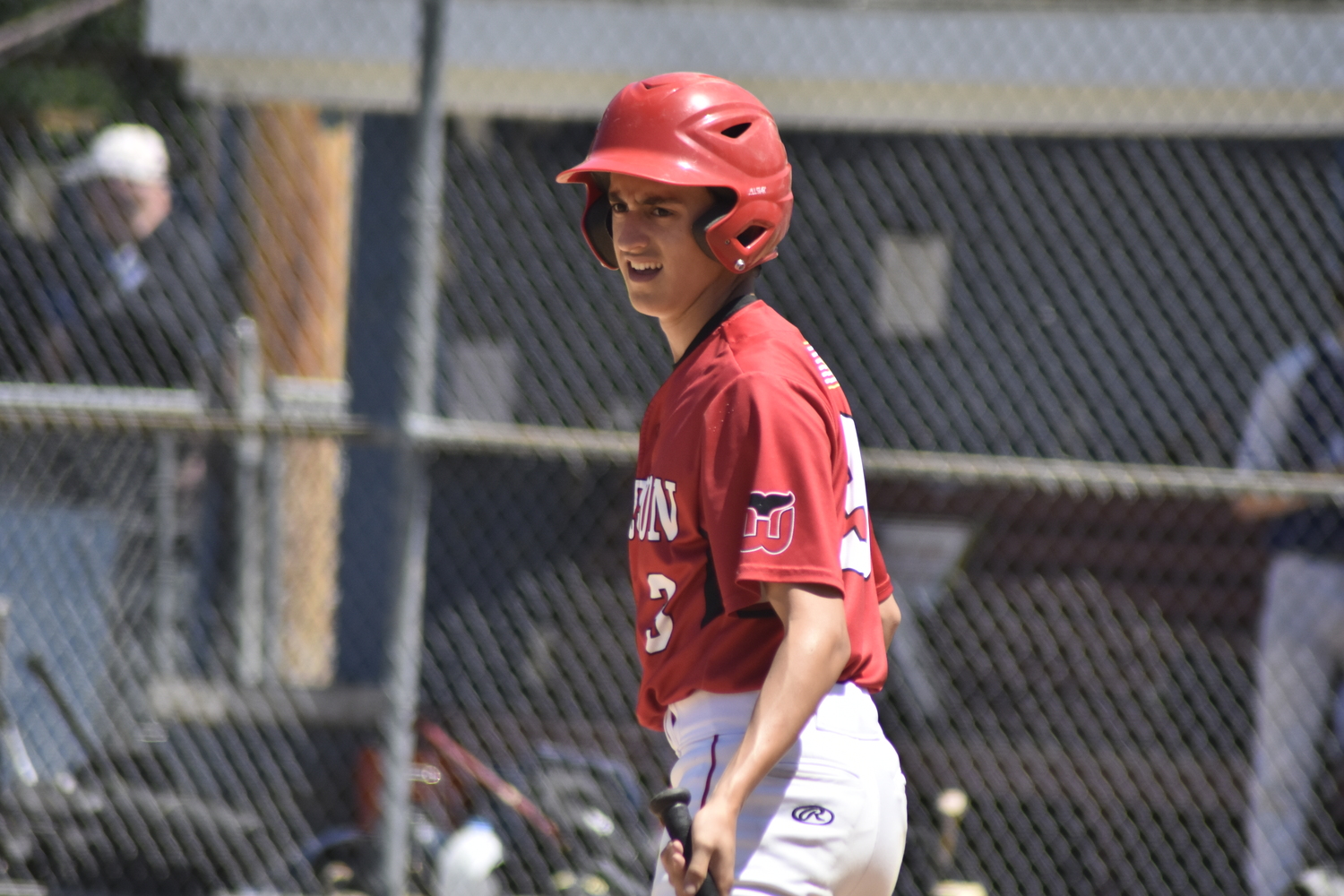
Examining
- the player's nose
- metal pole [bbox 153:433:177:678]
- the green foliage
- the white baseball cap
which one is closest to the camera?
the player's nose

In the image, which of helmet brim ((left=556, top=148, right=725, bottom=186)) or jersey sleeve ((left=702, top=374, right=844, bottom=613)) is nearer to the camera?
jersey sleeve ((left=702, top=374, right=844, bottom=613))

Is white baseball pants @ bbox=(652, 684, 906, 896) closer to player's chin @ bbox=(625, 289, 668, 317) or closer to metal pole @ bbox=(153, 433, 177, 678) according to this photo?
player's chin @ bbox=(625, 289, 668, 317)

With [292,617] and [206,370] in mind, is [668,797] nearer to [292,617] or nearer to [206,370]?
[206,370]

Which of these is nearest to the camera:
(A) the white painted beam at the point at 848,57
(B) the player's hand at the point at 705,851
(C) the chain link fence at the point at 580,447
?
(B) the player's hand at the point at 705,851

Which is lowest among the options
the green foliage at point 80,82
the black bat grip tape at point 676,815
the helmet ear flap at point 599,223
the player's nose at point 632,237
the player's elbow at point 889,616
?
the black bat grip tape at point 676,815

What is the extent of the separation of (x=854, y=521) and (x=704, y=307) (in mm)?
410

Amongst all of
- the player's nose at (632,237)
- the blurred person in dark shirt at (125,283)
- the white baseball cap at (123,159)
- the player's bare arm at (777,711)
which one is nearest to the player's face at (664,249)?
the player's nose at (632,237)

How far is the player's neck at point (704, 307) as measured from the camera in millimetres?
2162

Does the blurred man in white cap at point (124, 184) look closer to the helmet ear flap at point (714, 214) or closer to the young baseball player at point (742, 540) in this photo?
the young baseball player at point (742, 540)

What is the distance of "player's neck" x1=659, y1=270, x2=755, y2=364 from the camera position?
2162mm

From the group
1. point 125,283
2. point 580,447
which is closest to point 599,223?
point 580,447

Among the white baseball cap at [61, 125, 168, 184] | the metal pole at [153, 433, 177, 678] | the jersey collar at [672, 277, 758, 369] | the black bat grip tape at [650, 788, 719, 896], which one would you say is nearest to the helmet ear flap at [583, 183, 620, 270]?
the jersey collar at [672, 277, 758, 369]

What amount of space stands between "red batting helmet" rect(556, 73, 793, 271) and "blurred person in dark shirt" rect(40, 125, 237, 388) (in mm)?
3607

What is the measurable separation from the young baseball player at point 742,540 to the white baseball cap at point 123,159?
3.82 m
